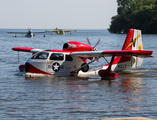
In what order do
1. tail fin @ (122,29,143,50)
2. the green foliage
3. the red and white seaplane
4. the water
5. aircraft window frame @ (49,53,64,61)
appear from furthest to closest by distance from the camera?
1. the green foliage
2. tail fin @ (122,29,143,50)
3. aircraft window frame @ (49,53,64,61)
4. the red and white seaplane
5. the water

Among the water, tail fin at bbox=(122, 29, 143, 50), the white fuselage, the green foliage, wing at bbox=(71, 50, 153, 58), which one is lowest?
the water

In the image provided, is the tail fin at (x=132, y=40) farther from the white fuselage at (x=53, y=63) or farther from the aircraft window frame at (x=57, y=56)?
the aircraft window frame at (x=57, y=56)

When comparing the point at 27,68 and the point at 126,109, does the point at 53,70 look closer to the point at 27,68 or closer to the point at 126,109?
the point at 27,68

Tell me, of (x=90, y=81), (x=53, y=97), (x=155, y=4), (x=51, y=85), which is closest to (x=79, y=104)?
(x=53, y=97)

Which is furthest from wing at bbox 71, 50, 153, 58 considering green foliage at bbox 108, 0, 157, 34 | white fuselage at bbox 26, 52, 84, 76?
green foliage at bbox 108, 0, 157, 34

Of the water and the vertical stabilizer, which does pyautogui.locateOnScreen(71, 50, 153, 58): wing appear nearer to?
the water

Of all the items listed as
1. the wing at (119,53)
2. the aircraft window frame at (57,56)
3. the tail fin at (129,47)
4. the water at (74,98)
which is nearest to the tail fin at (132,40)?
the tail fin at (129,47)

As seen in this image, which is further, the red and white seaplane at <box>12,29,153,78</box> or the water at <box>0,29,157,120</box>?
the red and white seaplane at <box>12,29,153,78</box>

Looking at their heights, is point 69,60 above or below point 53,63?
above

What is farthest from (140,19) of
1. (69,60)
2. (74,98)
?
(74,98)

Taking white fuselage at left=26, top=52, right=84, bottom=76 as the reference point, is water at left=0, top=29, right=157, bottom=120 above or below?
below

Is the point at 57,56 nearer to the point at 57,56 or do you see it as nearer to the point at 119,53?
the point at 57,56

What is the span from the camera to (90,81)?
17562 millimetres

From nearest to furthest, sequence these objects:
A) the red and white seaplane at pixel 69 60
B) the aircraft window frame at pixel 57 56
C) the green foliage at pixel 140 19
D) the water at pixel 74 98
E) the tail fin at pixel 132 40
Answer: the water at pixel 74 98 < the red and white seaplane at pixel 69 60 < the aircraft window frame at pixel 57 56 < the tail fin at pixel 132 40 < the green foliage at pixel 140 19
